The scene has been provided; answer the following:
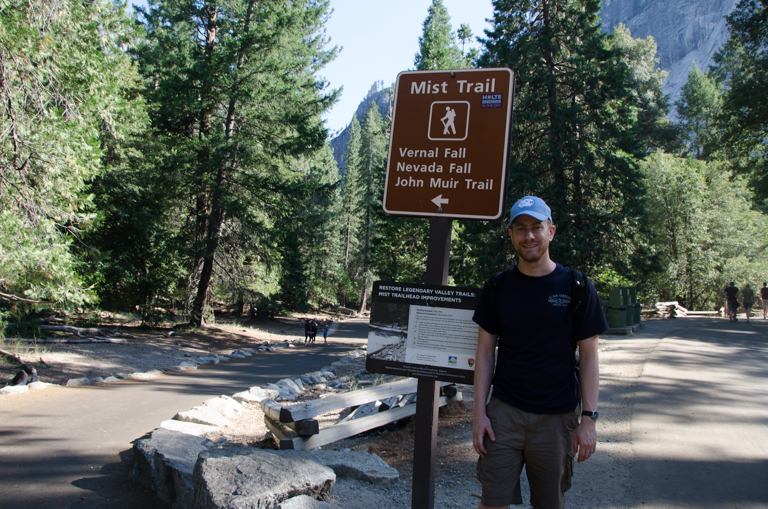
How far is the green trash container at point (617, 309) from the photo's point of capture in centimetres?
1574

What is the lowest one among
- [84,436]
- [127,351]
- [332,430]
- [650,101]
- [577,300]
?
[127,351]

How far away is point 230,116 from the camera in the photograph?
21.5m

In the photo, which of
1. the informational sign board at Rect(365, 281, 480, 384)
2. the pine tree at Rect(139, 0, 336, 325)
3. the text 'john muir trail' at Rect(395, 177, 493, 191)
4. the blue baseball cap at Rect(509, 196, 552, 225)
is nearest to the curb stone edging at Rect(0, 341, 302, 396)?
the pine tree at Rect(139, 0, 336, 325)

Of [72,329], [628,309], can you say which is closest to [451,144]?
[628,309]

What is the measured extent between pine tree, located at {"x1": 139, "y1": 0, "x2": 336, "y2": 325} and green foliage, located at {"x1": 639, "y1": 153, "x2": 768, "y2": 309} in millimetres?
20126

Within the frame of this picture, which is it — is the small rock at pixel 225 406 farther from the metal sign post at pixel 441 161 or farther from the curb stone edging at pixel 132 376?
the metal sign post at pixel 441 161

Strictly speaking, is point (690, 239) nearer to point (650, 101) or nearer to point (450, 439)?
point (650, 101)

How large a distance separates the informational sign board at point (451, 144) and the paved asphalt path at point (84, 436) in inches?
138

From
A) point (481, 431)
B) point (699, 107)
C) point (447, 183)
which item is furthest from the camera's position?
point (699, 107)

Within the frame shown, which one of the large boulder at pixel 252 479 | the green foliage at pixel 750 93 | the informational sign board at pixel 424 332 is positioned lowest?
the large boulder at pixel 252 479

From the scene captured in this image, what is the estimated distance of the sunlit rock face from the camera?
10002 cm

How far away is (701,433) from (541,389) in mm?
4150

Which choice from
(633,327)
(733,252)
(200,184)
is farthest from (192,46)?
(733,252)

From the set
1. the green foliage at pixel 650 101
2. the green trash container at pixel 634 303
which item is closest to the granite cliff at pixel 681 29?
the green foliage at pixel 650 101
